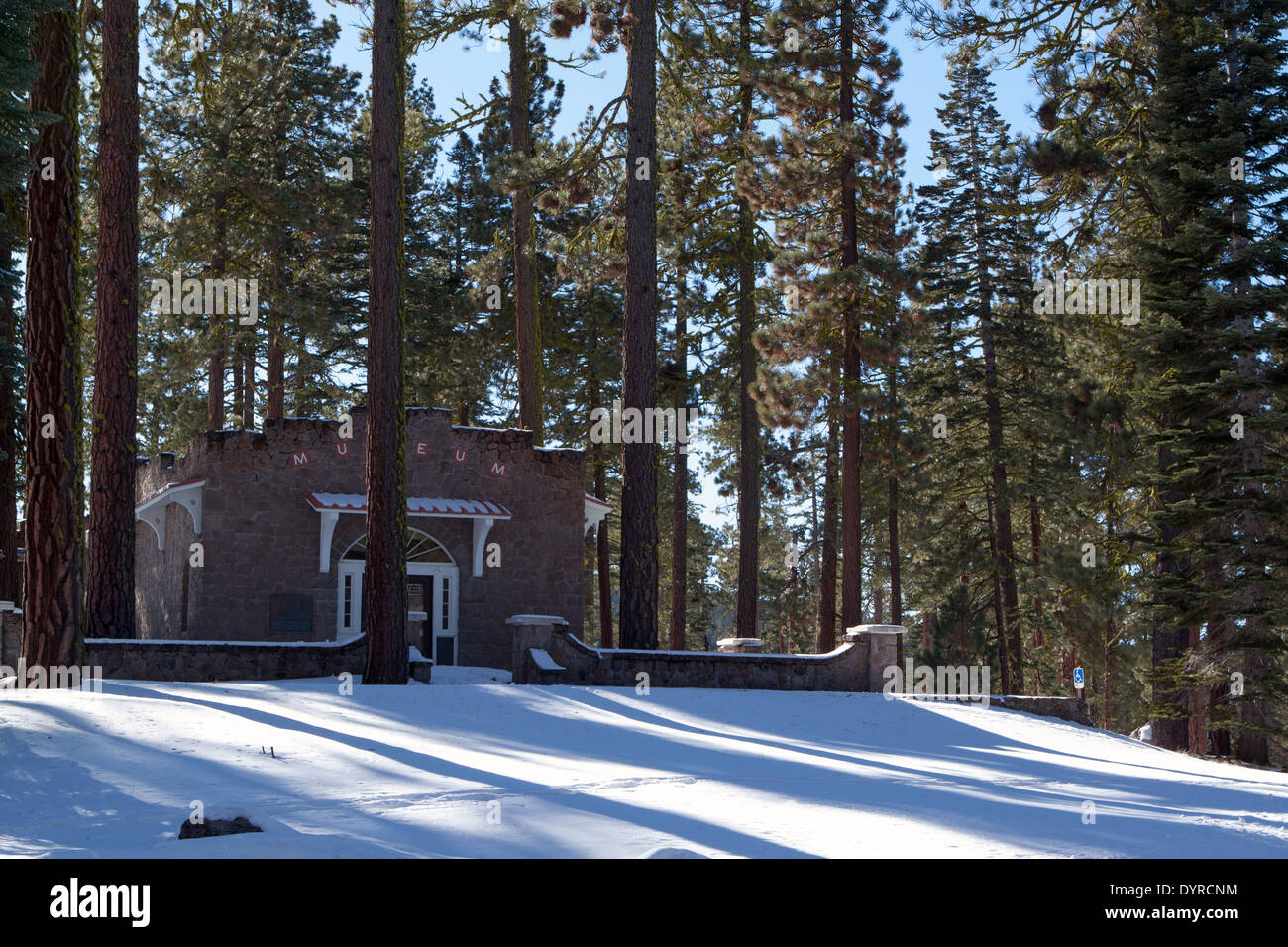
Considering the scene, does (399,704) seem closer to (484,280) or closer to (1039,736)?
(1039,736)

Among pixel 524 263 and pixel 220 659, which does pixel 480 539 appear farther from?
pixel 524 263

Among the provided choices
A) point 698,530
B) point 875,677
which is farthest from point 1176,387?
point 698,530

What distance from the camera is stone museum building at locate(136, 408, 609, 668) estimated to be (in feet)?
65.3

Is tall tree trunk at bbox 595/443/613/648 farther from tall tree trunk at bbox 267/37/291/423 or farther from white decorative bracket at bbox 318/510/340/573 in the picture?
white decorative bracket at bbox 318/510/340/573

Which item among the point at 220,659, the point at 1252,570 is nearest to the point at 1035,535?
the point at 1252,570

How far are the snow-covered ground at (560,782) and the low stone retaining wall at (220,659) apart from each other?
87 cm

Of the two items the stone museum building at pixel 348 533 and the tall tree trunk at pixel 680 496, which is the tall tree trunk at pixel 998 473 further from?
the stone museum building at pixel 348 533

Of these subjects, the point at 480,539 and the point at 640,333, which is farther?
the point at 480,539

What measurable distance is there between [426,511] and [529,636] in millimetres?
3942

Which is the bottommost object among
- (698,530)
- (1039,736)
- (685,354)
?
(1039,736)

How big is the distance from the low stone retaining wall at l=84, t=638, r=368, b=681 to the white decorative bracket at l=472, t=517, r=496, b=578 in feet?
14.6

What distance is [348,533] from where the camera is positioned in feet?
67.7
